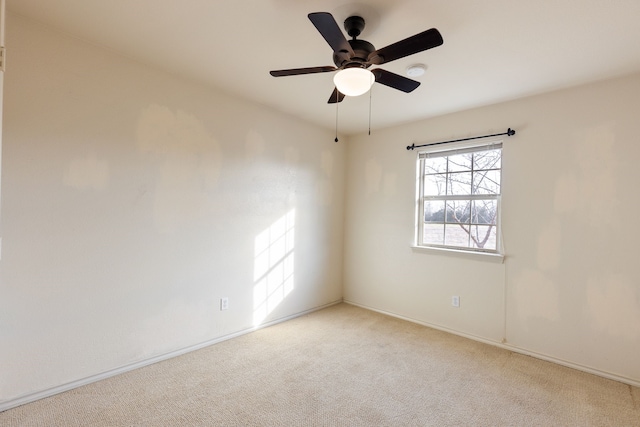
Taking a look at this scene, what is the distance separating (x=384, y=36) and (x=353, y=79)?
0.59m

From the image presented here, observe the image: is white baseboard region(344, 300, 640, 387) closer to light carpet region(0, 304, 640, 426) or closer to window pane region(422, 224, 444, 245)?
light carpet region(0, 304, 640, 426)

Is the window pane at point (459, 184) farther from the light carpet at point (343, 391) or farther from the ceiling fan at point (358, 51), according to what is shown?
the ceiling fan at point (358, 51)

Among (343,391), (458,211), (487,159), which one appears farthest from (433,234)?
(343,391)

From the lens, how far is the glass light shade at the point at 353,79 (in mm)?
1741

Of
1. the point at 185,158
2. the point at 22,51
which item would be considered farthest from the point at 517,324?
the point at 22,51

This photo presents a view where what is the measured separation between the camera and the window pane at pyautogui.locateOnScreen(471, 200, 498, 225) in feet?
10.8

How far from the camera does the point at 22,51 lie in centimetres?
201

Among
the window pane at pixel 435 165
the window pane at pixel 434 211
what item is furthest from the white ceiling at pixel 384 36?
the window pane at pixel 434 211

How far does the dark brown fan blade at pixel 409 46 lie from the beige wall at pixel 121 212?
6.15 ft

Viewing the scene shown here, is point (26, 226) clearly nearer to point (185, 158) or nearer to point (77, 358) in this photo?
point (77, 358)

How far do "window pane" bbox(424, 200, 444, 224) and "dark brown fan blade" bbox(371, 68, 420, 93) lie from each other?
6.14 ft

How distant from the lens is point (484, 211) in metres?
3.35

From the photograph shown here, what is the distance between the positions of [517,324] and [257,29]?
350 centimetres

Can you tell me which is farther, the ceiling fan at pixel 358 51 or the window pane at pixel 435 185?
the window pane at pixel 435 185
